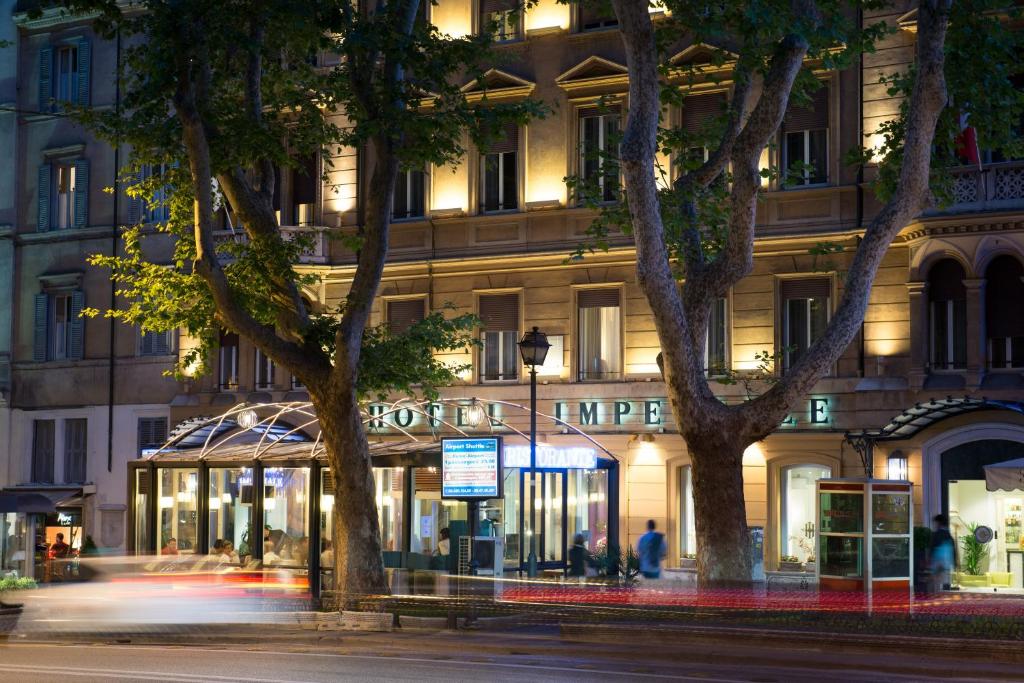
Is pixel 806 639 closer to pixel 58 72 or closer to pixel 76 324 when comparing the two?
pixel 76 324

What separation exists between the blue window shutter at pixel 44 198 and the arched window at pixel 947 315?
24993 mm

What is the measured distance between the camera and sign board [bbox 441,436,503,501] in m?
26.5

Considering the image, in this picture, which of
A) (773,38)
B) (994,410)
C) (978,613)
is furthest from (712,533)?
(994,410)

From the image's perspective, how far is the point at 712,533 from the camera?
2047cm

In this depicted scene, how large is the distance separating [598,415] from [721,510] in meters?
13.8

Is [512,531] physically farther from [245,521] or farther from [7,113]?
[7,113]

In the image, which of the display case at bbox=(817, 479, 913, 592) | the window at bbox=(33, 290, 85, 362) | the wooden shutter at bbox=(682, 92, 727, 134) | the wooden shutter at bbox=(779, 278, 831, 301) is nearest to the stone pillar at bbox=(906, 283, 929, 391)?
the wooden shutter at bbox=(779, 278, 831, 301)

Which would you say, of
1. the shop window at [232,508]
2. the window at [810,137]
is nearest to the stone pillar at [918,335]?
the window at [810,137]

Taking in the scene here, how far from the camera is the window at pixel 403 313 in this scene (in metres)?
37.1

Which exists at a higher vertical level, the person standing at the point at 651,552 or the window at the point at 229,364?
the window at the point at 229,364

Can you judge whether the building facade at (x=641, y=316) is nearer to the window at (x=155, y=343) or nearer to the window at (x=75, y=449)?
the window at (x=155, y=343)

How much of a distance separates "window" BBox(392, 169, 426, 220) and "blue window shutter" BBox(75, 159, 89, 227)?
10.2 meters

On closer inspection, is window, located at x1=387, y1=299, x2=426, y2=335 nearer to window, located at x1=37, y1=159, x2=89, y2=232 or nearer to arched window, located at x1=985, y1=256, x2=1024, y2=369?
window, located at x1=37, y1=159, x2=89, y2=232

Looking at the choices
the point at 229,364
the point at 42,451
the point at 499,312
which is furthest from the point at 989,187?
the point at 42,451
